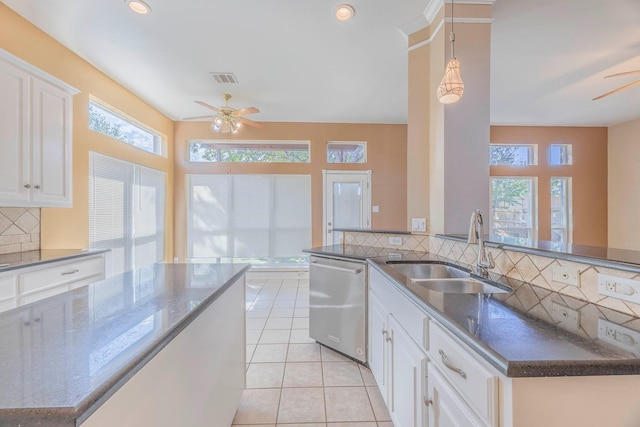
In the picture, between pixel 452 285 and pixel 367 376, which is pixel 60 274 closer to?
pixel 367 376

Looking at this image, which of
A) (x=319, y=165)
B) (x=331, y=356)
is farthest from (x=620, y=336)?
(x=319, y=165)

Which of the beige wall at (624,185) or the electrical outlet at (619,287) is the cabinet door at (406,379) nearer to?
the electrical outlet at (619,287)

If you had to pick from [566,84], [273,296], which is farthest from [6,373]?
[566,84]

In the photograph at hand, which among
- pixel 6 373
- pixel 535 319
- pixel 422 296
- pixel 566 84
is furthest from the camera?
pixel 566 84

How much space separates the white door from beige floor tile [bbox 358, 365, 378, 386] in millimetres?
3022

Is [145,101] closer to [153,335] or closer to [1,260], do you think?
[1,260]

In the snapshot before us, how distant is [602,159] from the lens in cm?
532

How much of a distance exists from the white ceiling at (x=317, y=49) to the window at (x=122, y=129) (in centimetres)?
45

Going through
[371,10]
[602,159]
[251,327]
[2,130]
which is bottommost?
[251,327]

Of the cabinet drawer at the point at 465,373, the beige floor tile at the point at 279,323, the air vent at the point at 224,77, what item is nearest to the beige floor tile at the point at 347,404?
the cabinet drawer at the point at 465,373

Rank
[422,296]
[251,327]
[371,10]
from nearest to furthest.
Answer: [422,296], [371,10], [251,327]

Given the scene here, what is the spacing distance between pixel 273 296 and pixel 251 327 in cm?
105

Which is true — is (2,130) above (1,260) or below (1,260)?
above

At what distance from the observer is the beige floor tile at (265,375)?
2.02 metres
